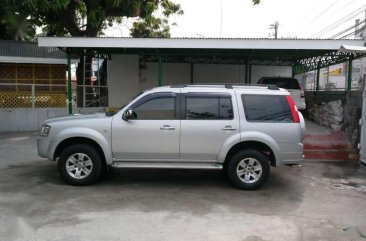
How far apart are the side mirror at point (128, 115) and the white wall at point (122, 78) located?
13383 mm

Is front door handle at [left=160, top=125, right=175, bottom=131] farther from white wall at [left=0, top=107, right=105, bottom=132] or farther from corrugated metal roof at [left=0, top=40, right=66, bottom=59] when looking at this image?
corrugated metal roof at [left=0, top=40, right=66, bottom=59]

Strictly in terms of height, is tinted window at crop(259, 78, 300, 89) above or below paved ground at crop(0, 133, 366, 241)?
above

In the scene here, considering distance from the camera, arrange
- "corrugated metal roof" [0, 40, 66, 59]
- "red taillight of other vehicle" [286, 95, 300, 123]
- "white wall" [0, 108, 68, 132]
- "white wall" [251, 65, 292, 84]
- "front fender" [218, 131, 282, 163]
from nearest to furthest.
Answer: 1. "front fender" [218, 131, 282, 163]
2. "red taillight of other vehicle" [286, 95, 300, 123]
3. "white wall" [0, 108, 68, 132]
4. "corrugated metal roof" [0, 40, 66, 59]
5. "white wall" [251, 65, 292, 84]

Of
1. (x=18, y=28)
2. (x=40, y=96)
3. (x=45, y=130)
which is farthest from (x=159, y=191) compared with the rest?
(x=18, y=28)

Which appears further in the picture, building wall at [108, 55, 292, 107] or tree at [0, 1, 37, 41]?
building wall at [108, 55, 292, 107]

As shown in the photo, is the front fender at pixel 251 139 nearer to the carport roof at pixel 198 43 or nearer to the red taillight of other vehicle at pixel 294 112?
the red taillight of other vehicle at pixel 294 112

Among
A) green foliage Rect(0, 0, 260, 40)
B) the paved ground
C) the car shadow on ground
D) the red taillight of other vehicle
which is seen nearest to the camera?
the paved ground

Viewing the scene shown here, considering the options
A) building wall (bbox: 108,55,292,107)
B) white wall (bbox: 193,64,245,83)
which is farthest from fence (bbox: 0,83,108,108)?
white wall (bbox: 193,64,245,83)

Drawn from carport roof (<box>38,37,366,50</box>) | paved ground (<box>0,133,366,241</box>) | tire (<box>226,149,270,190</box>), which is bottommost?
paved ground (<box>0,133,366,241</box>)

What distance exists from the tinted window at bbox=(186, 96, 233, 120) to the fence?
32.6 feet

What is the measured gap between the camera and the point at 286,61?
71.9ft

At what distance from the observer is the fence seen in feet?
50.2

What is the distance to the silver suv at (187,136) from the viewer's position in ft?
23.3

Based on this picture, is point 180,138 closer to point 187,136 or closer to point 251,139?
point 187,136
